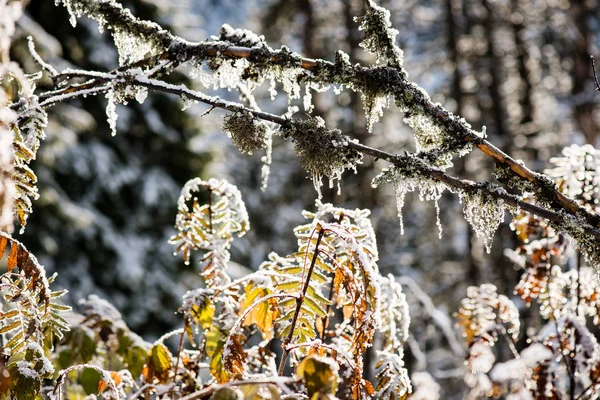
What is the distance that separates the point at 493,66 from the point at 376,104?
1175 cm

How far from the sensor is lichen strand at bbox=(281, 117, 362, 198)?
177 centimetres

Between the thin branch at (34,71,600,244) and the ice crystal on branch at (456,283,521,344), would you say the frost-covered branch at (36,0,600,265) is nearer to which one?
the thin branch at (34,71,600,244)

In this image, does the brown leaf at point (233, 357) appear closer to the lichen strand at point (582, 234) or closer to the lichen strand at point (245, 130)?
the lichen strand at point (245, 130)

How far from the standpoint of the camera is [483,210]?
71.7 inches

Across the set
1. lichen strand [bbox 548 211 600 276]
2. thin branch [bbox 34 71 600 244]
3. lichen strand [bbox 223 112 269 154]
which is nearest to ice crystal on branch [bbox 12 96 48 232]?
thin branch [bbox 34 71 600 244]

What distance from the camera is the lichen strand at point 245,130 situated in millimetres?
1791

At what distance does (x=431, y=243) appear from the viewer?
15875 millimetres

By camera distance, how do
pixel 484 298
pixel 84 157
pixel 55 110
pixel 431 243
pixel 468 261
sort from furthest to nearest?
pixel 431 243 → pixel 468 261 → pixel 84 157 → pixel 55 110 → pixel 484 298

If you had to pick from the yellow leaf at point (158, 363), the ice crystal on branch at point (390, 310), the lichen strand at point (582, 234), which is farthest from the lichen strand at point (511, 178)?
the yellow leaf at point (158, 363)

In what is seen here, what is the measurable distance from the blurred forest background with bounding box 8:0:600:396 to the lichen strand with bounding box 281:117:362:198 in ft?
24.1

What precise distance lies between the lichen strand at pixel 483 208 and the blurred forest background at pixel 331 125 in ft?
23.3

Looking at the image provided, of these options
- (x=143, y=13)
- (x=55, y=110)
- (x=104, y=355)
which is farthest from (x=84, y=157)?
(x=104, y=355)

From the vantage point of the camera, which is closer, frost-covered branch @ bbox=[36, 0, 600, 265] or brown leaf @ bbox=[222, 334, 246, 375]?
brown leaf @ bbox=[222, 334, 246, 375]

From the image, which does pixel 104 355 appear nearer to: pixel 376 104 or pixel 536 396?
pixel 376 104
